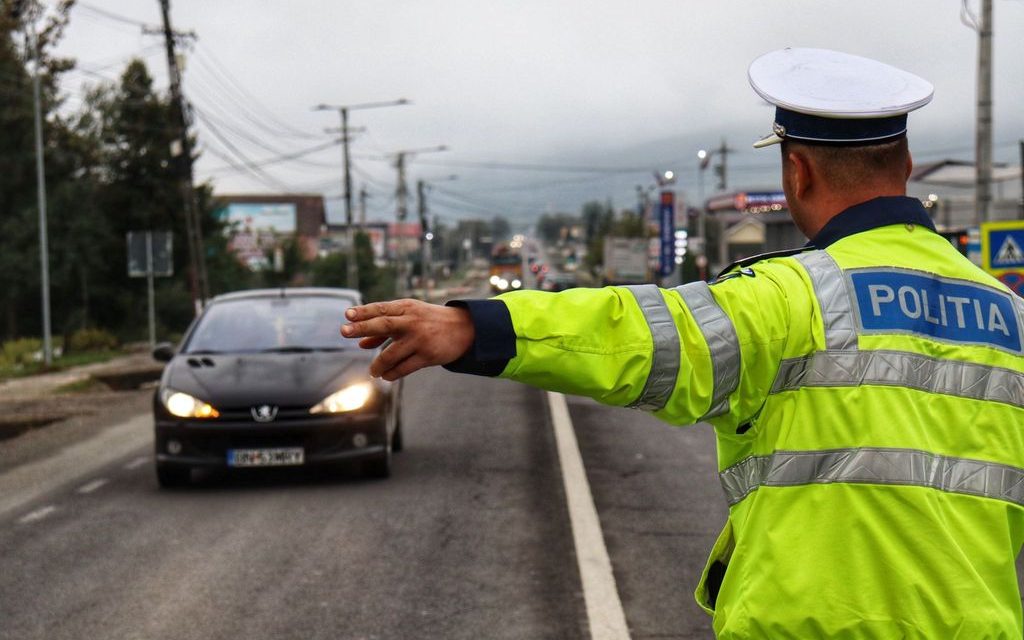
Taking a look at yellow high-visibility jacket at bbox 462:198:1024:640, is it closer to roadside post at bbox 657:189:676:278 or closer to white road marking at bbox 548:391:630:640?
white road marking at bbox 548:391:630:640

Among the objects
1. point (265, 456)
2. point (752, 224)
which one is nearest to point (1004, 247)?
point (265, 456)

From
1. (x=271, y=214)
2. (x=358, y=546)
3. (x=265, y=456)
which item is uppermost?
(x=271, y=214)

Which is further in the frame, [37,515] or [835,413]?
[37,515]

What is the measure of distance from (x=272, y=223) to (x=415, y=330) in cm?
13884

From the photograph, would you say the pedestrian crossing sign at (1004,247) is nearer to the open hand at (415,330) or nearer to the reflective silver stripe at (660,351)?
the reflective silver stripe at (660,351)

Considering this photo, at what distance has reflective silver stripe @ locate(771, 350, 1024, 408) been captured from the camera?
2.37 m

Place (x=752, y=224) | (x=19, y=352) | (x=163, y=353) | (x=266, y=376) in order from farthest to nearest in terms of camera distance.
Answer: (x=752, y=224), (x=19, y=352), (x=163, y=353), (x=266, y=376)

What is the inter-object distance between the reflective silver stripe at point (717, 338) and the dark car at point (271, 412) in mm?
8405

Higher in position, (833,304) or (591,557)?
(833,304)

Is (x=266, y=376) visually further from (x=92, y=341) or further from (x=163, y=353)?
(x=92, y=341)

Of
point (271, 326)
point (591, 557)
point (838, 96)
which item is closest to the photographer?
point (838, 96)

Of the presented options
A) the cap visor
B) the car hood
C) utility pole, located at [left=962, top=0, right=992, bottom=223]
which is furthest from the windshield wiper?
utility pole, located at [left=962, top=0, right=992, bottom=223]

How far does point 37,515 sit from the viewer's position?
9984 mm

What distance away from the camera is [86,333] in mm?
37531
